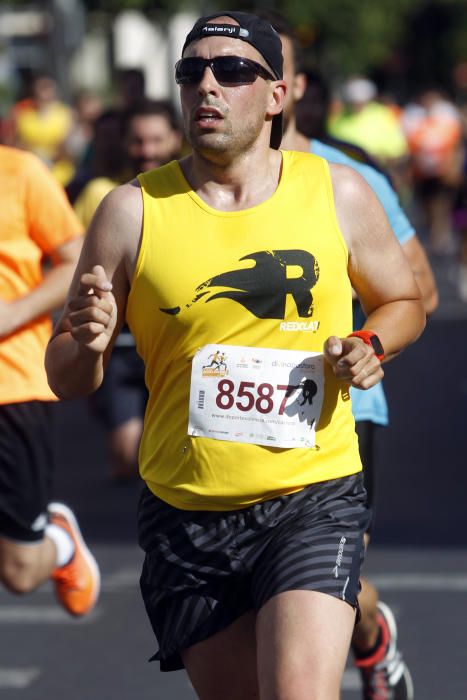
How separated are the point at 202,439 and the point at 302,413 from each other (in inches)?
9.7

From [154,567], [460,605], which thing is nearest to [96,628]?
[460,605]

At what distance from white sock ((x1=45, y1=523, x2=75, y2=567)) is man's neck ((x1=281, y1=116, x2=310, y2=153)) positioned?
1.81m

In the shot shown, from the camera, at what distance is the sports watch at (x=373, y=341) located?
3998 mm

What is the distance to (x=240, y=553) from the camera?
13.3 feet

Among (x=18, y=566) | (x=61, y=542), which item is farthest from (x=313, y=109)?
(x=18, y=566)

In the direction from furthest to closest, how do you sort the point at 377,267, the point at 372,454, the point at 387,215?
the point at 372,454 < the point at 387,215 < the point at 377,267

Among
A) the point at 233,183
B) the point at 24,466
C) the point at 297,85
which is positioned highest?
the point at 297,85

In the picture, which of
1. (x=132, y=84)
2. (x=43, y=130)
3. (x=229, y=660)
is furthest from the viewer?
(x=43, y=130)

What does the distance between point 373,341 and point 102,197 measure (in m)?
3.44

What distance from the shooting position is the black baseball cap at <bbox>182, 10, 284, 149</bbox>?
4.15 m

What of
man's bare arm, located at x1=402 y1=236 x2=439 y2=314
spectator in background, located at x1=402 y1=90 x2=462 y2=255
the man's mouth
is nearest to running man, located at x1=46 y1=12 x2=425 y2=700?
the man's mouth

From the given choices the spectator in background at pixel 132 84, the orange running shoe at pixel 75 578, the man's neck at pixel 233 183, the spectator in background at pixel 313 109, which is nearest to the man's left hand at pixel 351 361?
the man's neck at pixel 233 183

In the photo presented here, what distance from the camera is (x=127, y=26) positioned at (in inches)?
2080

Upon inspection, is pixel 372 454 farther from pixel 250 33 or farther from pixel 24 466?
pixel 250 33
